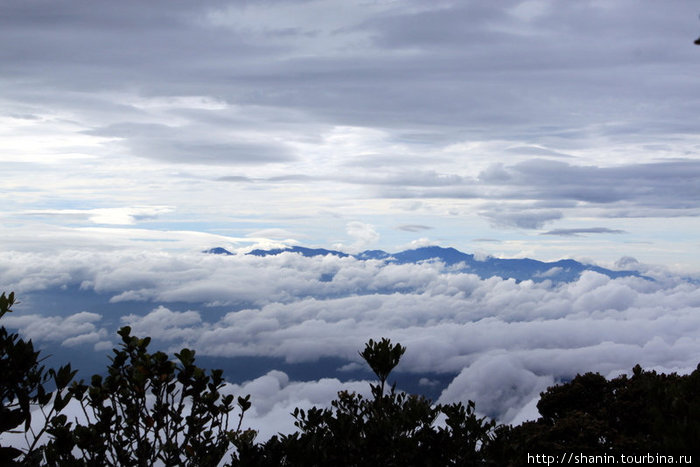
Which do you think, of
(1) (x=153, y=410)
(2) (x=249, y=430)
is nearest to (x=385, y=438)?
(2) (x=249, y=430)

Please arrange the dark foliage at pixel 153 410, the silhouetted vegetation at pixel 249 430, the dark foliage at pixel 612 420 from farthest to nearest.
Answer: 1. the dark foliage at pixel 153 410
2. the silhouetted vegetation at pixel 249 430
3. the dark foliage at pixel 612 420

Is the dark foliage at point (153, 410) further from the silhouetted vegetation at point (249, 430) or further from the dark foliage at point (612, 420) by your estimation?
the dark foliage at point (612, 420)

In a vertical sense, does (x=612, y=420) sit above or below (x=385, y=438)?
below

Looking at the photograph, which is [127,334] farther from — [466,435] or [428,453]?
[466,435]

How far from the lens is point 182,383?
10312 millimetres

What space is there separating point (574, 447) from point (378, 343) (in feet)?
15.5

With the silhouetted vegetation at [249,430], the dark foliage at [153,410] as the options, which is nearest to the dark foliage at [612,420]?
the silhouetted vegetation at [249,430]

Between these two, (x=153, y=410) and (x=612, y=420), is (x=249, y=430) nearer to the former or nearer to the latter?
(x=153, y=410)

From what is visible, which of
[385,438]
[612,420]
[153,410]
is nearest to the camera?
[153,410]

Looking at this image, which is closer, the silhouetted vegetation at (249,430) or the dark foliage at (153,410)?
the silhouetted vegetation at (249,430)

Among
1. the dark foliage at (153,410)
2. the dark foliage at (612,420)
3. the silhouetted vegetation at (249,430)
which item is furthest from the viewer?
the dark foliage at (153,410)

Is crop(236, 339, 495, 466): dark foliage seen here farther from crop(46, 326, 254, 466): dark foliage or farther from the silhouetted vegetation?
crop(46, 326, 254, 466): dark foliage

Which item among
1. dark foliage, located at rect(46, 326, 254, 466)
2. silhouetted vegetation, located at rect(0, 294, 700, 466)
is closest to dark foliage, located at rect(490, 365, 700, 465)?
silhouetted vegetation, located at rect(0, 294, 700, 466)

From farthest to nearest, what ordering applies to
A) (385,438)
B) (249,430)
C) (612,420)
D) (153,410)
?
→ (612,420)
(249,430)
(385,438)
(153,410)
